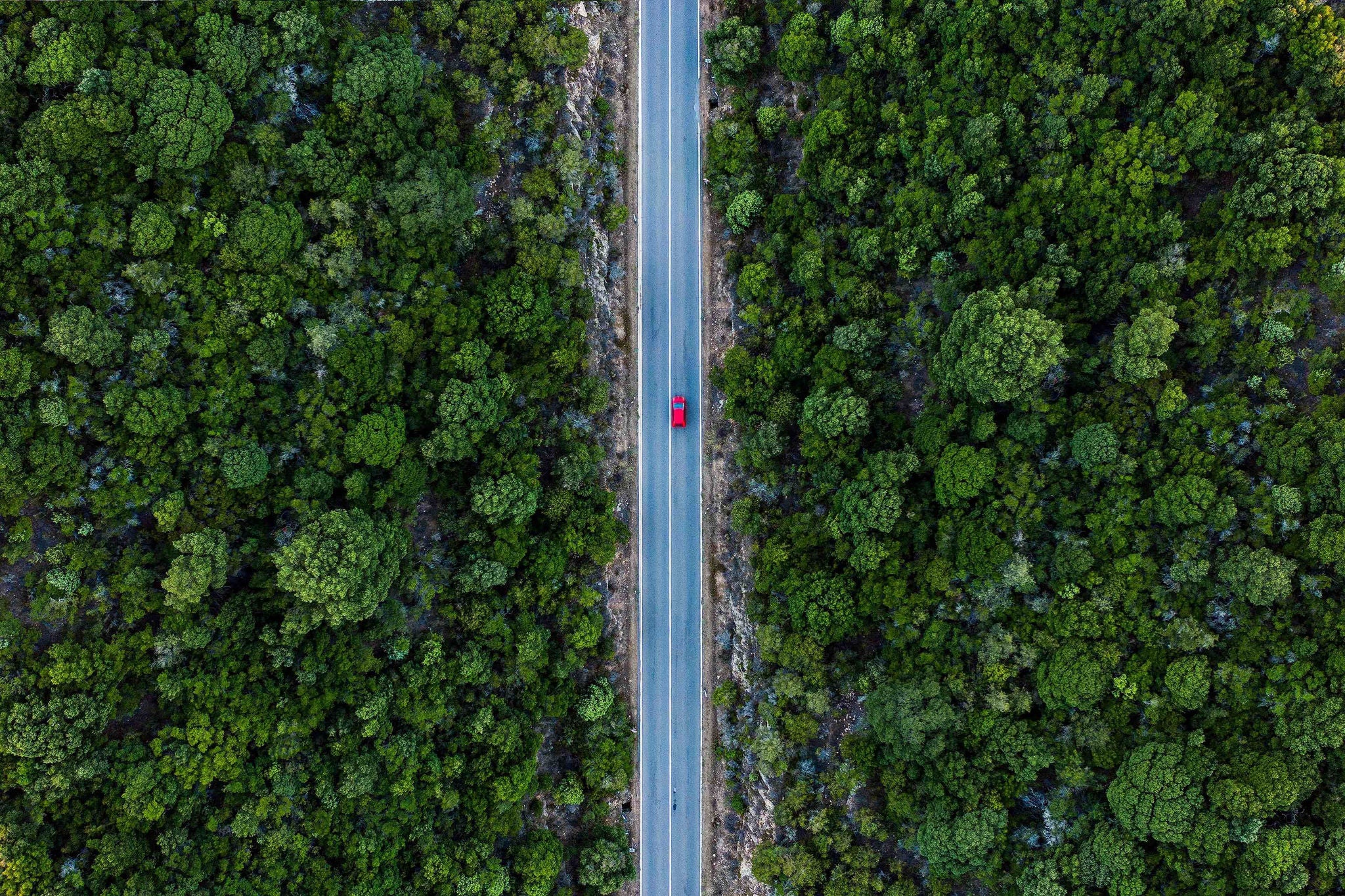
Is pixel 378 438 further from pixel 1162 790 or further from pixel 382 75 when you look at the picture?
pixel 1162 790

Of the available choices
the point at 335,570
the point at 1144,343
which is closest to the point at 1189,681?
the point at 1144,343

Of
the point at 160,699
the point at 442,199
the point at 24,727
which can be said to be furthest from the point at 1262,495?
the point at 24,727

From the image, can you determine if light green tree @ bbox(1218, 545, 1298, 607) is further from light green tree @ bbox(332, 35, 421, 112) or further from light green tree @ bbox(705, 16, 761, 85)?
light green tree @ bbox(332, 35, 421, 112)

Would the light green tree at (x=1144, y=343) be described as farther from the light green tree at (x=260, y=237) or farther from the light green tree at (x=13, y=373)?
the light green tree at (x=13, y=373)

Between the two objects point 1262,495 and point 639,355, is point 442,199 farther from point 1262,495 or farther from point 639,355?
point 1262,495

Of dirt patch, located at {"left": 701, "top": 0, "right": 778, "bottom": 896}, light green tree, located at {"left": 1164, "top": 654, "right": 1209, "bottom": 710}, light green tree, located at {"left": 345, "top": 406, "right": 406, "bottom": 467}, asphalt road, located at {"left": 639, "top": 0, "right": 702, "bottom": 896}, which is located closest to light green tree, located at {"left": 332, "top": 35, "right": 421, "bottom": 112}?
asphalt road, located at {"left": 639, "top": 0, "right": 702, "bottom": 896}

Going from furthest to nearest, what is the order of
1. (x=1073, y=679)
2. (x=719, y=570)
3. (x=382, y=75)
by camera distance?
1. (x=719, y=570)
2. (x=382, y=75)
3. (x=1073, y=679)
